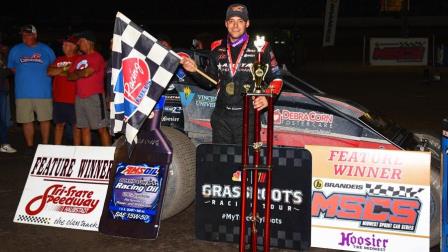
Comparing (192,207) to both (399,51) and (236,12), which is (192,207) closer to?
(236,12)

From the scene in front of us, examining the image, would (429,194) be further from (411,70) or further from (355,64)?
(355,64)

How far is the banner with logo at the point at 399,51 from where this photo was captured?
85.4 feet

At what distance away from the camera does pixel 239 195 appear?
4.95 metres

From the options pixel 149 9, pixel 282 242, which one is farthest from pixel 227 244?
pixel 149 9

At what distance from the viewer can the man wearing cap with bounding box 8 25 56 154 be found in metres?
8.59

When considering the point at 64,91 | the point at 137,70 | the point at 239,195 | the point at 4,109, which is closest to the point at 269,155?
the point at 239,195

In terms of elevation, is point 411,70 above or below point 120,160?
below

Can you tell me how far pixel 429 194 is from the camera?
4672 millimetres

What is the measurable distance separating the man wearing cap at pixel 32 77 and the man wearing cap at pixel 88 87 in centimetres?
86

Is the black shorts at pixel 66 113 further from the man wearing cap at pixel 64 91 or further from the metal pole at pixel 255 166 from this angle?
the metal pole at pixel 255 166

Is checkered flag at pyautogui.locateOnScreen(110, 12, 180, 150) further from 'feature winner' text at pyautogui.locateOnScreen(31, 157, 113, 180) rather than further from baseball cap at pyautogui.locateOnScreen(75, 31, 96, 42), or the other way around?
baseball cap at pyautogui.locateOnScreen(75, 31, 96, 42)

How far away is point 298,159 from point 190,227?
148 centimetres

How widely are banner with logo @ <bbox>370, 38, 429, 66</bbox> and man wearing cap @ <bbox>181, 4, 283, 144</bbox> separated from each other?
22249 millimetres

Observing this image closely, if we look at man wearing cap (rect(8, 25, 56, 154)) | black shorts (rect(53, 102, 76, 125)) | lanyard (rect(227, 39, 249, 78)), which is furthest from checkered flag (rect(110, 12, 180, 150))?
man wearing cap (rect(8, 25, 56, 154))
